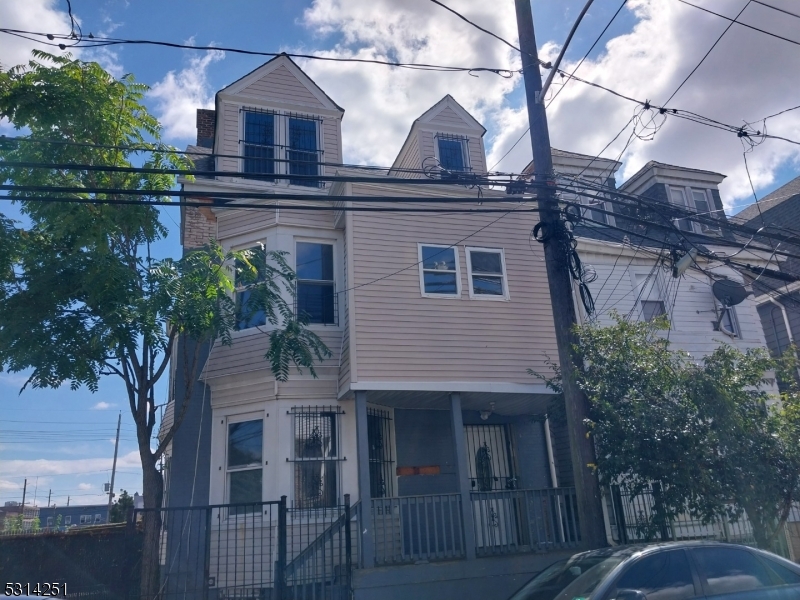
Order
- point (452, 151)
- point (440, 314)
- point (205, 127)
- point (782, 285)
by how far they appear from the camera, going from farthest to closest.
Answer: point (782, 285) → point (205, 127) → point (452, 151) → point (440, 314)

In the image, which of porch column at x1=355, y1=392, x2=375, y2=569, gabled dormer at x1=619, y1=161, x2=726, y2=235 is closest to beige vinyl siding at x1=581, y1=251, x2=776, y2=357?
gabled dormer at x1=619, y1=161, x2=726, y2=235

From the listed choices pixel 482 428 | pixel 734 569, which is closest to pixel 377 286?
pixel 482 428

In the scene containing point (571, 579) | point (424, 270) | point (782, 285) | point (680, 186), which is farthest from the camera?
point (782, 285)

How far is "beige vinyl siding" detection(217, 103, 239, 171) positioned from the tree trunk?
6.15 meters

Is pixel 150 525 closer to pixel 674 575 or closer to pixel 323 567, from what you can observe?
pixel 323 567

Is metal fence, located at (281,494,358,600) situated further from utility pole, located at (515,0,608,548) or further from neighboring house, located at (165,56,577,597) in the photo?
utility pole, located at (515,0,608,548)

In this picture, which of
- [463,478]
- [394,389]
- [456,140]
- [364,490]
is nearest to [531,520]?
[463,478]

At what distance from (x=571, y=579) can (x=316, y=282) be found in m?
7.90

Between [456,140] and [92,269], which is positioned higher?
[456,140]

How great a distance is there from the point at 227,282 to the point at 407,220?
3.76 metres

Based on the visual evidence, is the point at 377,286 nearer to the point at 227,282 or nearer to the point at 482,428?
the point at 227,282

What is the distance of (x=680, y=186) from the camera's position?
1809 centimetres

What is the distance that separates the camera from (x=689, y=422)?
8.60 m

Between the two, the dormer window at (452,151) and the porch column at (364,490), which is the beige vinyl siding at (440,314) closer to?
the porch column at (364,490)
